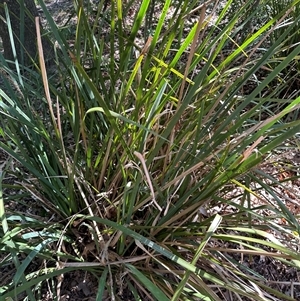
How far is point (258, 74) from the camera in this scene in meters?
2.43

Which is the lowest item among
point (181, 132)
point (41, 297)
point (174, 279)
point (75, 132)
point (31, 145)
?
point (41, 297)

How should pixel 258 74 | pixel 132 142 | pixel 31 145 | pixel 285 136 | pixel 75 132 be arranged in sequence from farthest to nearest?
1. pixel 258 74
2. pixel 31 145
3. pixel 75 132
4. pixel 132 142
5. pixel 285 136

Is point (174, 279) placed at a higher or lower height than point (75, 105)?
lower

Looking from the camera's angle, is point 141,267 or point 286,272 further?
point 286,272

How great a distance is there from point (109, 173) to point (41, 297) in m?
0.45

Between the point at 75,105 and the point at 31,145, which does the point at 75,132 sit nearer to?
the point at 75,105

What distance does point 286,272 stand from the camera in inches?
62.1

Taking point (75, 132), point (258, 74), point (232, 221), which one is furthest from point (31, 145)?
point (258, 74)

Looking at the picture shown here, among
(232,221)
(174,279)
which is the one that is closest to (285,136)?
(232,221)

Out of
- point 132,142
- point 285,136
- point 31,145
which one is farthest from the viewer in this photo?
point 31,145

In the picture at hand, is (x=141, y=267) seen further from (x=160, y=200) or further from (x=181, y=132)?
(x=181, y=132)

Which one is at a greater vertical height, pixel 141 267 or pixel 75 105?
pixel 75 105

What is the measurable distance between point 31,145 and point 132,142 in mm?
433

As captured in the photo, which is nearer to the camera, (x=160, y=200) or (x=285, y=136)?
(x=285, y=136)
